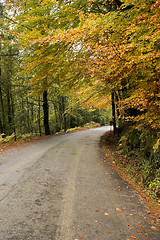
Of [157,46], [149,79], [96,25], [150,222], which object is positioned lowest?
[150,222]

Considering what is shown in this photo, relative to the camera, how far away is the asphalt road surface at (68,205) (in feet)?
10.6

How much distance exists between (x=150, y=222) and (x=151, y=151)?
3293 millimetres

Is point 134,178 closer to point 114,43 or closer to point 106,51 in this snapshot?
point 106,51

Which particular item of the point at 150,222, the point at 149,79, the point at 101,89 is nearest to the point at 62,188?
the point at 150,222

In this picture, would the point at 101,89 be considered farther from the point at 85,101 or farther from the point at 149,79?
the point at 149,79

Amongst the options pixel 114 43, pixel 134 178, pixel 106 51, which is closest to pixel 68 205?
pixel 134 178

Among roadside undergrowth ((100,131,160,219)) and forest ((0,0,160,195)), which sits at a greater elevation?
forest ((0,0,160,195))

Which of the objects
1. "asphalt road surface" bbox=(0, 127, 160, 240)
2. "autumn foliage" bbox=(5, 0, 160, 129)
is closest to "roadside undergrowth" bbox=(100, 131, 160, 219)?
"asphalt road surface" bbox=(0, 127, 160, 240)

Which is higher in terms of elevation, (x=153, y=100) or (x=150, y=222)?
(x=153, y=100)

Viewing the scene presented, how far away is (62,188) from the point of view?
5.16m

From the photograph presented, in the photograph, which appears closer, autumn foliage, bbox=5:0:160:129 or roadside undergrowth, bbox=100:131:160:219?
autumn foliage, bbox=5:0:160:129

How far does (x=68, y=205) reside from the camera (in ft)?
13.8

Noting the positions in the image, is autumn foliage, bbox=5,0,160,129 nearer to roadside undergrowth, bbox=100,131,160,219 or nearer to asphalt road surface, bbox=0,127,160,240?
roadside undergrowth, bbox=100,131,160,219

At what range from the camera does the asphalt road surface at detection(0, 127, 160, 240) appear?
322 centimetres
